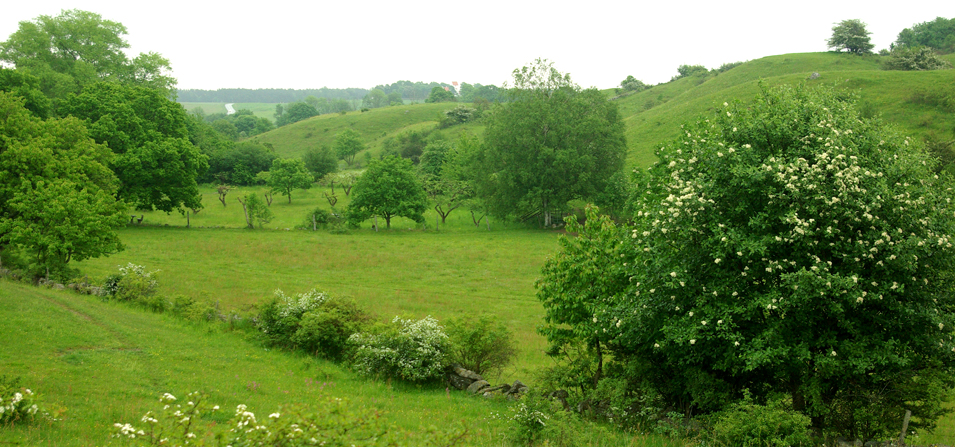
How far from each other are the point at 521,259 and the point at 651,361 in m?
29.1

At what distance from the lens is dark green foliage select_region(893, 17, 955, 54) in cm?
10450

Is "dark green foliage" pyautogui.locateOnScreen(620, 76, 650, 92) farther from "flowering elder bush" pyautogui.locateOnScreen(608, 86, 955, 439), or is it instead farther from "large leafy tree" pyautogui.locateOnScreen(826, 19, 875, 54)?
"flowering elder bush" pyautogui.locateOnScreen(608, 86, 955, 439)

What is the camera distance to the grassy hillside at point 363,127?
395 ft

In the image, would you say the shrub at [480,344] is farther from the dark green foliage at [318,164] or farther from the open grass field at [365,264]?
the dark green foliage at [318,164]

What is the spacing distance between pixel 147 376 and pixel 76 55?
65.9 metres

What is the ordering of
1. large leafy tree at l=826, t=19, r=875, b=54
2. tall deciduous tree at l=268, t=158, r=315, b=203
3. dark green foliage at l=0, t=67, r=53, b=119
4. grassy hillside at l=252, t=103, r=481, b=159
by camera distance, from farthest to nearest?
grassy hillside at l=252, t=103, r=481, b=159
large leafy tree at l=826, t=19, r=875, b=54
tall deciduous tree at l=268, t=158, r=315, b=203
dark green foliage at l=0, t=67, r=53, b=119

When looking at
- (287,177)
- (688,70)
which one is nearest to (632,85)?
(688,70)

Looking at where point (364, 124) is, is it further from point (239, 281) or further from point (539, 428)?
point (539, 428)

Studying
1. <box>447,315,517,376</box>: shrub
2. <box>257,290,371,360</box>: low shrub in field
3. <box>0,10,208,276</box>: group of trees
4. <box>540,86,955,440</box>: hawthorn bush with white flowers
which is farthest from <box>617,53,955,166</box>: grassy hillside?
<box>0,10,208,276</box>: group of trees

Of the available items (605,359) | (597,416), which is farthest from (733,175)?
(605,359)

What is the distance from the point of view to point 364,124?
137000mm

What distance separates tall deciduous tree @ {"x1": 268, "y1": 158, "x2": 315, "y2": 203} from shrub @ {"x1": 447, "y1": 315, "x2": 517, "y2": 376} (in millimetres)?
59648

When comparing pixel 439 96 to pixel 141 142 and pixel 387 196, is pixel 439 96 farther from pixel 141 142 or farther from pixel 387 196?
pixel 141 142

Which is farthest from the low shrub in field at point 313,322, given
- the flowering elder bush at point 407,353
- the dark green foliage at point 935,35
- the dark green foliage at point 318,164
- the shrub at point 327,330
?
the dark green foliage at point 935,35
